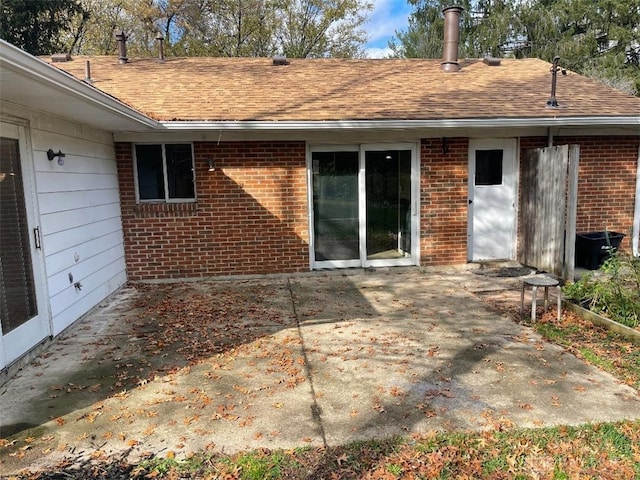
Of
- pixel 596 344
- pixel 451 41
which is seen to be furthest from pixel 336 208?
pixel 451 41

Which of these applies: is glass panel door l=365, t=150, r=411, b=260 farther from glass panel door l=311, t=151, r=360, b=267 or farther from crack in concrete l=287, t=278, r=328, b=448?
crack in concrete l=287, t=278, r=328, b=448

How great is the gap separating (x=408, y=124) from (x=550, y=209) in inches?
99.3

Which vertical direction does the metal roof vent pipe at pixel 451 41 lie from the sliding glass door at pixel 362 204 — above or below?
above

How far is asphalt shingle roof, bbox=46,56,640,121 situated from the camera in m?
7.11

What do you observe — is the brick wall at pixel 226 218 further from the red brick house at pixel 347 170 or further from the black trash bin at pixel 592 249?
the black trash bin at pixel 592 249

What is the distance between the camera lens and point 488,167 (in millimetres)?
7848

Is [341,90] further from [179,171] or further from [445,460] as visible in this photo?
[445,460]

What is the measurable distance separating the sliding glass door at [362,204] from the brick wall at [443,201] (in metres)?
0.18

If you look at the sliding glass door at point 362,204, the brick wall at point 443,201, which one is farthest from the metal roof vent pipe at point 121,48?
the brick wall at point 443,201

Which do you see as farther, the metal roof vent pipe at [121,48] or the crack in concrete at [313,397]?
the metal roof vent pipe at [121,48]

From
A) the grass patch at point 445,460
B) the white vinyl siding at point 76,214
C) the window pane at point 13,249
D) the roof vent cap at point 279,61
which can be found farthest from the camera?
the roof vent cap at point 279,61

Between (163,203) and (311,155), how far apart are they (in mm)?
2550

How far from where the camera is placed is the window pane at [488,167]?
7.81m

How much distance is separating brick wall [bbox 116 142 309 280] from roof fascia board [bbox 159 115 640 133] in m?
0.60
